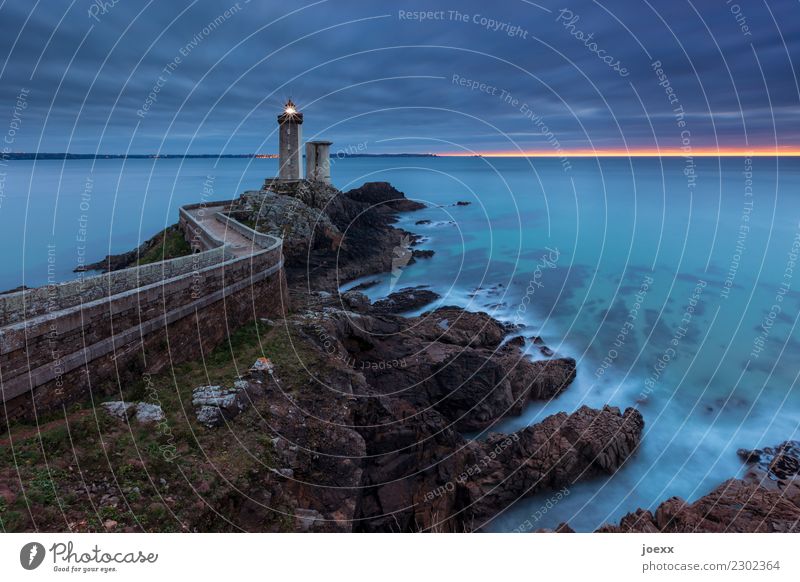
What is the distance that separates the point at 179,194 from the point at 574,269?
85.1 metres

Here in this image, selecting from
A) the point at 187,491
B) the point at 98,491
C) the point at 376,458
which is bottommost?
the point at 376,458

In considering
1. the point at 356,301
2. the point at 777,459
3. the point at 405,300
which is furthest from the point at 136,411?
the point at 777,459

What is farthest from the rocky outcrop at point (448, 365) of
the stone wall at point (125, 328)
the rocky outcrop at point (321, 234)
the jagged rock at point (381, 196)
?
the jagged rock at point (381, 196)

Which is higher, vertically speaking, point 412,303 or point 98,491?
point 98,491

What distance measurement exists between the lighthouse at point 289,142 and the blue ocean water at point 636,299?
36.9 feet

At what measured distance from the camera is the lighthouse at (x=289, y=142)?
4222cm

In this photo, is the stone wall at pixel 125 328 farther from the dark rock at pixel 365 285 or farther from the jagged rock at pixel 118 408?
the dark rock at pixel 365 285

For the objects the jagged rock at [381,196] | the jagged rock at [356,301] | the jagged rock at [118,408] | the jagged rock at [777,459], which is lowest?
the jagged rock at [777,459]

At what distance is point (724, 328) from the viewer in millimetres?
26828

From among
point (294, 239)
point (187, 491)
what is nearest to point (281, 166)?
point (294, 239)

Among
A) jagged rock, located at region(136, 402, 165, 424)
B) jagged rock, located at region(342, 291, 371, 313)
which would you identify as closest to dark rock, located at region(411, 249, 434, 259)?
jagged rock, located at region(342, 291, 371, 313)

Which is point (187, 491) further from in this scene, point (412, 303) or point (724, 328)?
point (724, 328)

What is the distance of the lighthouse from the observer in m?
42.2

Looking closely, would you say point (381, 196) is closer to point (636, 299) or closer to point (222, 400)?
point (636, 299)
